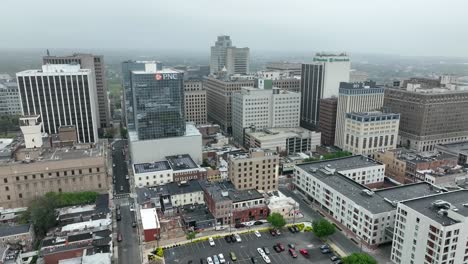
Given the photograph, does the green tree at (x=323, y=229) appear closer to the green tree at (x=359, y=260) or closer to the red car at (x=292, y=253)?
the red car at (x=292, y=253)

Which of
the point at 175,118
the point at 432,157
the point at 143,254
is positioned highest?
the point at 175,118

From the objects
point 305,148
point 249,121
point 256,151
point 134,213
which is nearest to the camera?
point 134,213

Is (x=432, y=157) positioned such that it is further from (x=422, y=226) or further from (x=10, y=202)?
(x=10, y=202)

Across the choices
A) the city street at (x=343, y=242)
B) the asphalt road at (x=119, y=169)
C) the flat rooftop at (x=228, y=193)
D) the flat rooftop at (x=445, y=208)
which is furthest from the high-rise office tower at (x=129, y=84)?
the flat rooftop at (x=445, y=208)

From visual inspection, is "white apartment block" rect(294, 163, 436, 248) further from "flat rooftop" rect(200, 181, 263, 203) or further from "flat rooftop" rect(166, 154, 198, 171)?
"flat rooftop" rect(166, 154, 198, 171)

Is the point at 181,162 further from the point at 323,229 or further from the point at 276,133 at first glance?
the point at 323,229

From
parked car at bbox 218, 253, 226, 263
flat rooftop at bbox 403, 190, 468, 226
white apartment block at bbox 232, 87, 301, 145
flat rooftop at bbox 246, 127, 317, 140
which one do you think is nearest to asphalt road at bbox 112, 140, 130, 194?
parked car at bbox 218, 253, 226, 263

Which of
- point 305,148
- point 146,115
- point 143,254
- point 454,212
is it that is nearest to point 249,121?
point 305,148
